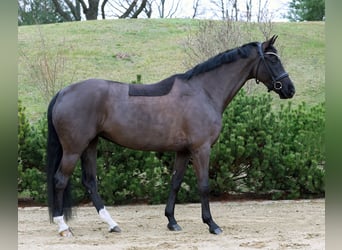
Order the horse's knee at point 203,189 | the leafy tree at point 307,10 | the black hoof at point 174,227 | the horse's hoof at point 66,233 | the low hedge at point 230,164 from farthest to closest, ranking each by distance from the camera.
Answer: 1. the leafy tree at point 307,10
2. the low hedge at point 230,164
3. the black hoof at point 174,227
4. the horse's knee at point 203,189
5. the horse's hoof at point 66,233

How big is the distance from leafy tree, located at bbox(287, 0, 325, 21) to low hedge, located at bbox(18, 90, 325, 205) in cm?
1589

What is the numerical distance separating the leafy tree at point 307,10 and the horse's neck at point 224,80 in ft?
57.7

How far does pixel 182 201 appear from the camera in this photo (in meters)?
6.28

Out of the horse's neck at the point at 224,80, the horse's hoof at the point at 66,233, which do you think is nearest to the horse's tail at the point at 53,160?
the horse's hoof at the point at 66,233

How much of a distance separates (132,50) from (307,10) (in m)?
9.33

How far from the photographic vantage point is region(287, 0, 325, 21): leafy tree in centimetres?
2149

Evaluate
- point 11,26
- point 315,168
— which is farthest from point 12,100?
point 315,168

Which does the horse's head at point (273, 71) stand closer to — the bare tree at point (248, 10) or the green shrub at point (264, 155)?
the green shrub at point (264, 155)

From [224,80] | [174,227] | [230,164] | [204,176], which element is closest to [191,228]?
[174,227]

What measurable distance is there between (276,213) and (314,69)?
12851 millimetres

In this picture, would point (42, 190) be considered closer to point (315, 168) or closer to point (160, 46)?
point (315, 168)

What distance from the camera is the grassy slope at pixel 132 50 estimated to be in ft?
51.6

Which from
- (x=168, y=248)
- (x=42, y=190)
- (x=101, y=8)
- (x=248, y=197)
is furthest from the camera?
(x=101, y=8)

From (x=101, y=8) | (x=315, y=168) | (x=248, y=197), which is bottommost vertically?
(x=248, y=197)
